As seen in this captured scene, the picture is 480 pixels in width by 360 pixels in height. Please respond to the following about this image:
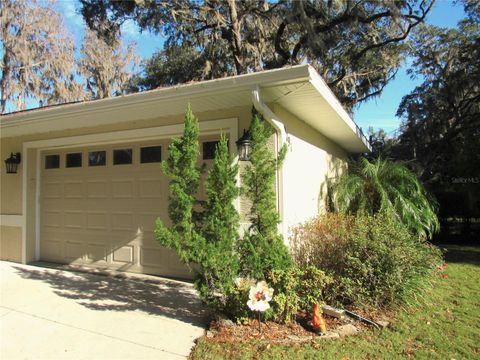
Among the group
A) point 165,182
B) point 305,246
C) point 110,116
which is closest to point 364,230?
point 305,246

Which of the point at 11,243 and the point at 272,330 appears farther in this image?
the point at 11,243

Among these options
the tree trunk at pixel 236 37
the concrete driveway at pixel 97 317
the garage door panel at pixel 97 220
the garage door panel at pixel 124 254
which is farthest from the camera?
the tree trunk at pixel 236 37

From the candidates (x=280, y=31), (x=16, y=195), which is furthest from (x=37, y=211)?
(x=280, y=31)


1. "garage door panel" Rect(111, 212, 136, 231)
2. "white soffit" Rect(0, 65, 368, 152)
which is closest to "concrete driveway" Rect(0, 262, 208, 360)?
"garage door panel" Rect(111, 212, 136, 231)

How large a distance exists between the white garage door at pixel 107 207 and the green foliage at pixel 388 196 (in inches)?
129

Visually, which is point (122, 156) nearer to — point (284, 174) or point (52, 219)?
point (52, 219)

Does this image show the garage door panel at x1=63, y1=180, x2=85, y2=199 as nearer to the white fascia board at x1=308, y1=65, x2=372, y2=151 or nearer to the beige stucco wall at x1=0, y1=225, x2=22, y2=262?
the beige stucco wall at x1=0, y1=225, x2=22, y2=262

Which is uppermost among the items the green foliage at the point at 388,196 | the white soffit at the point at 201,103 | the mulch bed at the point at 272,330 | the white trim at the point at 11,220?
the white soffit at the point at 201,103

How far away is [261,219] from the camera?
4047mm

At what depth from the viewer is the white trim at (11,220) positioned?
280 inches

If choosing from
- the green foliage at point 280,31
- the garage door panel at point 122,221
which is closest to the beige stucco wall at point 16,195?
the garage door panel at point 122,221

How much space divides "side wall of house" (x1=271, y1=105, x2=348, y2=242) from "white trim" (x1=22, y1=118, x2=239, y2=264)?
2.60ft

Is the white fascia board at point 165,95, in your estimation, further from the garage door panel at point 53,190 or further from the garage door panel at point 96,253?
the garage door panel at point 96,253

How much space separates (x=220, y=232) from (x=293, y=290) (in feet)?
3.53
